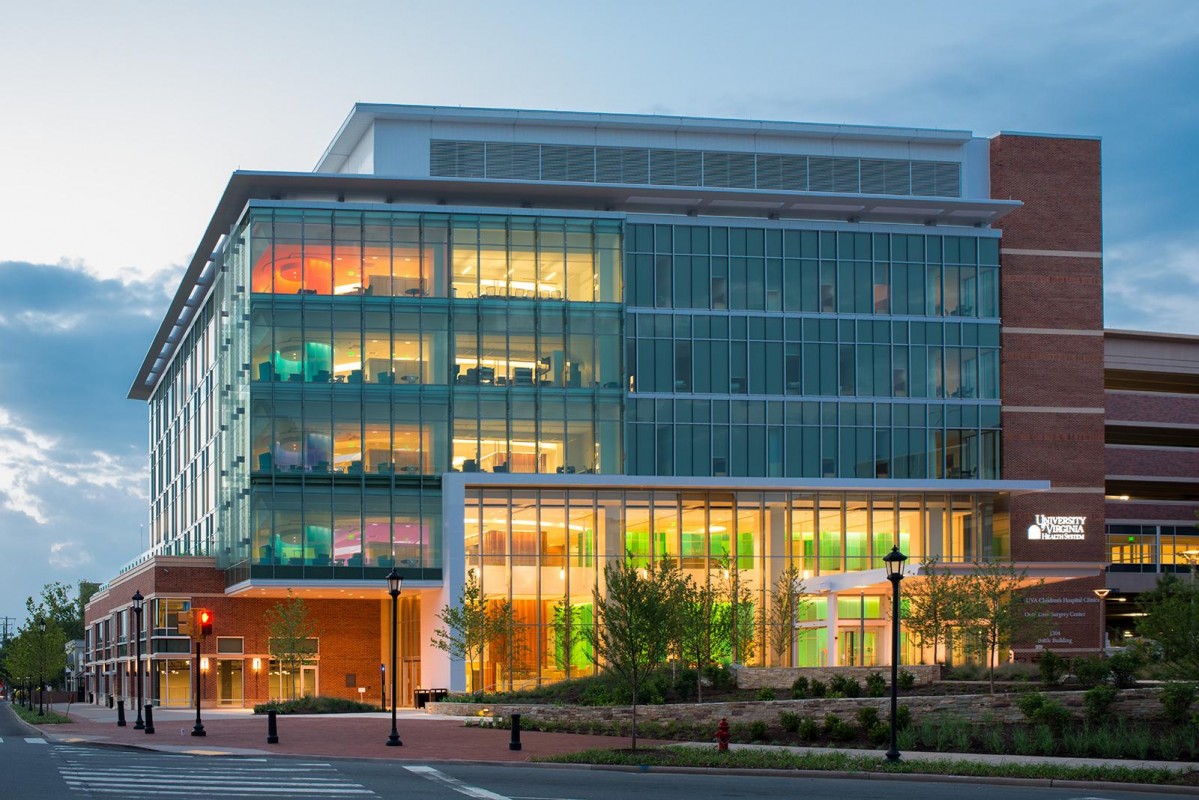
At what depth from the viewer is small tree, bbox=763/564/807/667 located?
206 feet

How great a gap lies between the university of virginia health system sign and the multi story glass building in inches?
11.4

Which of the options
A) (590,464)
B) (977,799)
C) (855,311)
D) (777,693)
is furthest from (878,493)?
(977,799)

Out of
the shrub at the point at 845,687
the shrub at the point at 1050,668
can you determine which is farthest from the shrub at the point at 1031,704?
the shrub at the point at 845,687

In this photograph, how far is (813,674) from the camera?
153 ft

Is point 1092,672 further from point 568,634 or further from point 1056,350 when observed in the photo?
point 1056,350

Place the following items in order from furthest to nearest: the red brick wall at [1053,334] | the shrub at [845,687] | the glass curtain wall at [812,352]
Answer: the red brick wall at [1053,334] → the glass curtain wall at [812,352] → the shrub at [845,687]

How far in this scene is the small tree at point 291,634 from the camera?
2621 inches

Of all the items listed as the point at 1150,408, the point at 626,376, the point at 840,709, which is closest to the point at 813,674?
the point at 840,709

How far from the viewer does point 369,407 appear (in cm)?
6638

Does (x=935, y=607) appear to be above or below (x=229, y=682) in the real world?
above

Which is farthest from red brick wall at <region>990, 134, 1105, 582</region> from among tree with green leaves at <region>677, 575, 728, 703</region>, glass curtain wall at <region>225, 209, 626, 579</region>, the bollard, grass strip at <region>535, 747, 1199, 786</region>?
grass strip at <region>535, 747, 1199, 786</region>

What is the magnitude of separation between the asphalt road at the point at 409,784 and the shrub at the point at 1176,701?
5.87 m

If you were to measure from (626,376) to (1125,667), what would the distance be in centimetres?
3553

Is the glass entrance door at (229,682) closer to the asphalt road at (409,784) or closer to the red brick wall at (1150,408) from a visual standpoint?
the asphalt road at (409,784)
